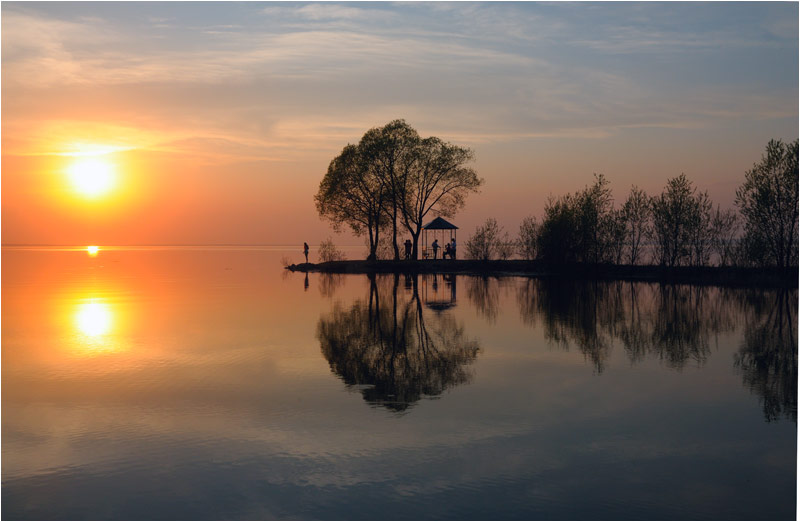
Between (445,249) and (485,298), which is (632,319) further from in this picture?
(445,249)

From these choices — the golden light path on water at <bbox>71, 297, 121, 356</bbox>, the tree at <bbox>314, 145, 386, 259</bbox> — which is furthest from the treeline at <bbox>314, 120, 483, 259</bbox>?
the golden light path on water at <bbox>71, 297, 121, 356</bbox>

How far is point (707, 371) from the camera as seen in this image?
14.9 metres

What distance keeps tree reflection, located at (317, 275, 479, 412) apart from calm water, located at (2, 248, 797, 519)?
95mm

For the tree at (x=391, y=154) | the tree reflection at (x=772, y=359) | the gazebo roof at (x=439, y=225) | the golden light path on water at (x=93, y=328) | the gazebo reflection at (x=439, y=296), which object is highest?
the tree at (x=391, y=154)

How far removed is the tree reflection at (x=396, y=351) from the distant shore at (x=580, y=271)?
85.9ft

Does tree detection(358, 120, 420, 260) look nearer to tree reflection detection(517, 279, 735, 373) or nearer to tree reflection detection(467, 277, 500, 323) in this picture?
tree reflection detection(467, 277, 500, 323)

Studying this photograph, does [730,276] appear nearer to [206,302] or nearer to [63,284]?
[206,302]

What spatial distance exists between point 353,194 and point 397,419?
178ft

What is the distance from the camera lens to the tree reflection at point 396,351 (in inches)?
510

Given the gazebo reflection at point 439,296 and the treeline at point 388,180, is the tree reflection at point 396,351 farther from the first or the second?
the treeline at point 388,180

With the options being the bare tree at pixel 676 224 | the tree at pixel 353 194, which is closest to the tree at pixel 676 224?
the bare tree at pixel 676 224

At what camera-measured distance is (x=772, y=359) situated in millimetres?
16375

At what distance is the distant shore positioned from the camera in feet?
139

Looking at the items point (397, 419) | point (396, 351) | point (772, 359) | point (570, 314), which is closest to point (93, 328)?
point (396, 351)
